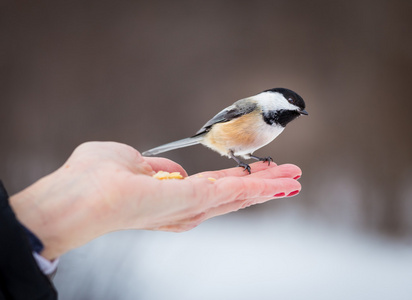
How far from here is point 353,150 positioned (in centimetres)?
172

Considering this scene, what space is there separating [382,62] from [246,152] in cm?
95

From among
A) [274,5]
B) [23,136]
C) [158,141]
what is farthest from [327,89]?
[23,136]

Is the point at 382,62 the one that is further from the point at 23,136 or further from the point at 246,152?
the point at 23,136

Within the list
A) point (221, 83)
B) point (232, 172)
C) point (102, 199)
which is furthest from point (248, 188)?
point (221, 83)

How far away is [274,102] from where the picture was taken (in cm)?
101

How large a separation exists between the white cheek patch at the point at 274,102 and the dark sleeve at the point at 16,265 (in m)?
0.71

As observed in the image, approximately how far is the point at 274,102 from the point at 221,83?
2.43 feet

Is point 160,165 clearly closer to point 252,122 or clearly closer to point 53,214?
point 252,122

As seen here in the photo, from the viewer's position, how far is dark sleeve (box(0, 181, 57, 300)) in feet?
1.44

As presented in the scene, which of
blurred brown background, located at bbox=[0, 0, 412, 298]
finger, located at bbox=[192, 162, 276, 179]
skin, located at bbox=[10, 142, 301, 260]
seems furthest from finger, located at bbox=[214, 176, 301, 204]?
blurred brown background, located at bbox=[0, 0, 412, 298]

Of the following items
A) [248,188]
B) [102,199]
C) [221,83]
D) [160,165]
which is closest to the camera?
[102,199]

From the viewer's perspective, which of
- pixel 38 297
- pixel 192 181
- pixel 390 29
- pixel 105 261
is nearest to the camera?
pixel 38 297

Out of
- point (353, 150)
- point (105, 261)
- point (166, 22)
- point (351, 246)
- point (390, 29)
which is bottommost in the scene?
point (351, 246)

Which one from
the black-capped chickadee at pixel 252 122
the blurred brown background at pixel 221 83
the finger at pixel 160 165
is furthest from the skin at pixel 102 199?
the blurred brown background at pixel 221 83
